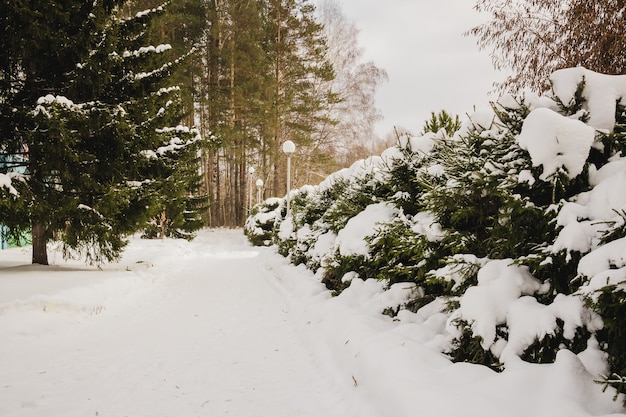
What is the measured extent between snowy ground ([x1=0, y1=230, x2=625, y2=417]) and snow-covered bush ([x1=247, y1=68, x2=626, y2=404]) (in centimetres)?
19

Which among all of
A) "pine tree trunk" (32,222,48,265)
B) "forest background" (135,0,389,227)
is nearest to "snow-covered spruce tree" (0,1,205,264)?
"pine tree trunk" (32,222,48,265)

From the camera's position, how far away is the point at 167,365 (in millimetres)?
3348

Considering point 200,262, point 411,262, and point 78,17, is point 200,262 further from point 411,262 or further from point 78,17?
point 411,262

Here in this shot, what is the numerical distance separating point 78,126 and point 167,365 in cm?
498

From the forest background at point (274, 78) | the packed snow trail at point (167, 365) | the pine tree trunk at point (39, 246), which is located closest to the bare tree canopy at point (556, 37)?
the packed snow trail at point (167, 365)

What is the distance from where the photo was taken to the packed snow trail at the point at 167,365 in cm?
261

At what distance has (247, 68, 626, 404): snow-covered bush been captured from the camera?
1.84m

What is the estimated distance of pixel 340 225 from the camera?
5.50 m

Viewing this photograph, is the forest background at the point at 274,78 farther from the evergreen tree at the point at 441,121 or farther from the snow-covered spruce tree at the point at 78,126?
the evergreen tree at the point at 441,121

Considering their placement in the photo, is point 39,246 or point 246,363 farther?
point 39,246

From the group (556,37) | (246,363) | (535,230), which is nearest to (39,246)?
(246,363)

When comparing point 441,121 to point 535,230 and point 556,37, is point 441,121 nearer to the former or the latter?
point 535,230

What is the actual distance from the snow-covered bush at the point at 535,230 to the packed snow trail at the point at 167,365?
129 centimetres

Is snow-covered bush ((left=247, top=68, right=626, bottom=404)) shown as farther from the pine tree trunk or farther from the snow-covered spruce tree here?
the pine tree trunk
